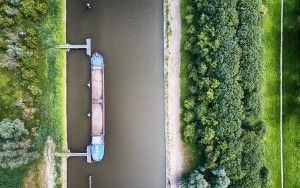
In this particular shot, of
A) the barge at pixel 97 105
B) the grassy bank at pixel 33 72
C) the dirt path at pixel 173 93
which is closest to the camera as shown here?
the grassy bank at pixel 33 72

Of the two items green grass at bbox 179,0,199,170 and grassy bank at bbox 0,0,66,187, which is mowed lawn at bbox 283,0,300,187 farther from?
grassy bank at bbox 0,0,66,187

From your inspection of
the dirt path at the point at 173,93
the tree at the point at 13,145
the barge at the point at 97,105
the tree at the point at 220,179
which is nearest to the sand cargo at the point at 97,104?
the barge at the point at 97,105

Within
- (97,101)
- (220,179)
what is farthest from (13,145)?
(220,179)

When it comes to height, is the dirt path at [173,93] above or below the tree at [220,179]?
above

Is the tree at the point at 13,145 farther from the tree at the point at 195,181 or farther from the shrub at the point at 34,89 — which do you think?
the tree at the point at 195,181

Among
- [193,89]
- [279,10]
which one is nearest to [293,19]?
[279,10]

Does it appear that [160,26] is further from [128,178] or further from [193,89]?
[128,178]

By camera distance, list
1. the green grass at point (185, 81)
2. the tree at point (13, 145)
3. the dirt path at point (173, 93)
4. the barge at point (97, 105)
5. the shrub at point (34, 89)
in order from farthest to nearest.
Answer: the dirt path at point (173, 93) → the green grass at point (185, 81) → the barge at point (97, 105) → the shrub at point (34, 89) → the tree at point (13, 145)

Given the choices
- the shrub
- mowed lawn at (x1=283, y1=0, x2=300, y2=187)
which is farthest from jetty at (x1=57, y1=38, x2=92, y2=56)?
mowed lawn at (x1=283, y1=0, x2=300, y2=187)
